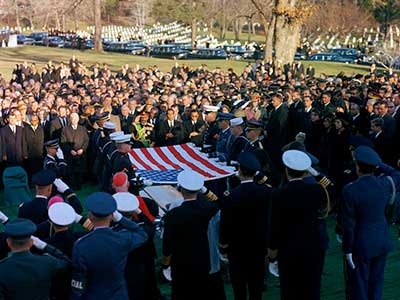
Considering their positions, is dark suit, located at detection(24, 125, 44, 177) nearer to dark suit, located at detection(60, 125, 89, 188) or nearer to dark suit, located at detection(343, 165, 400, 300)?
dark suit, located at detection(60, 125, 89, 188)

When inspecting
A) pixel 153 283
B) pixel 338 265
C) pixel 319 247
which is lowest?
pixel 338 265

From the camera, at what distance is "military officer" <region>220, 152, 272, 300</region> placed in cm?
607

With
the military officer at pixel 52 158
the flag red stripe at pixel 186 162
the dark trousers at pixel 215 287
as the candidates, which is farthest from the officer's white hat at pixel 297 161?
the military officer at pixel 52 158

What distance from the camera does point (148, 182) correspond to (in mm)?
8906

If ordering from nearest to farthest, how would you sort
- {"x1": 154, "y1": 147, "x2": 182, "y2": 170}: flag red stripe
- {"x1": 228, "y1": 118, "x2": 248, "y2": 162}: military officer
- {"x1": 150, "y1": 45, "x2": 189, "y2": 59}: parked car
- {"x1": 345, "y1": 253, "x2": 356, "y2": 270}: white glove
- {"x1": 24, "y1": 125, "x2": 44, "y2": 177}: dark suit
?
1. {"x1": 345, "y1": 253, "x2": 356, "y2": 270}: white glove
2. {"x1": 228, "y1": 118, "x2": 248, "y2": 162}: military officer
3. {"x1": 154, "y1": 147, "x2": 182, "y2": 170}: flag red stripe
4. {"x1": 24, "y1": 125, "x2": 44, "y2": 177}: dark suit
5. {"x1": 150, "y1": 45, "x2": 189, "y2": 59}: parked car

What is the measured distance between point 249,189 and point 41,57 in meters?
39.1

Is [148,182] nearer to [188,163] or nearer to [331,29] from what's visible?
[188,163]

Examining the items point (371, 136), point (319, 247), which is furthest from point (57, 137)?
point (319, 247)

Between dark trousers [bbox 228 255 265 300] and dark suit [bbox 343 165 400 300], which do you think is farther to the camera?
dark trousers [bbox 228 255 265 300]

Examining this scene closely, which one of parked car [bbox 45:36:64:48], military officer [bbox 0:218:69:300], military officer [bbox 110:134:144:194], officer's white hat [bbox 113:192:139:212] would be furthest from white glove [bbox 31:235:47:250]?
parked car [bbox 45:36:64:48]

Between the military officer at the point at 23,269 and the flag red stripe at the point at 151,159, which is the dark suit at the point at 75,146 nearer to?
the flag red stripe at the point at 151,159

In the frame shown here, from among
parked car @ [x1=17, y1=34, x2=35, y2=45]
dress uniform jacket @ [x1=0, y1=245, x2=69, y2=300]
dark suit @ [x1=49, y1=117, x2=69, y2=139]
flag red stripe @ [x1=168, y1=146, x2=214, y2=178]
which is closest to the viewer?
Answer: dress uniform jacket @ [x1=0, y1=245, x2=69, y2=300]

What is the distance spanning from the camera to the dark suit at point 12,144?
1245 centimetres

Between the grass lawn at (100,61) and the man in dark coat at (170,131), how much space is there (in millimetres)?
22185
